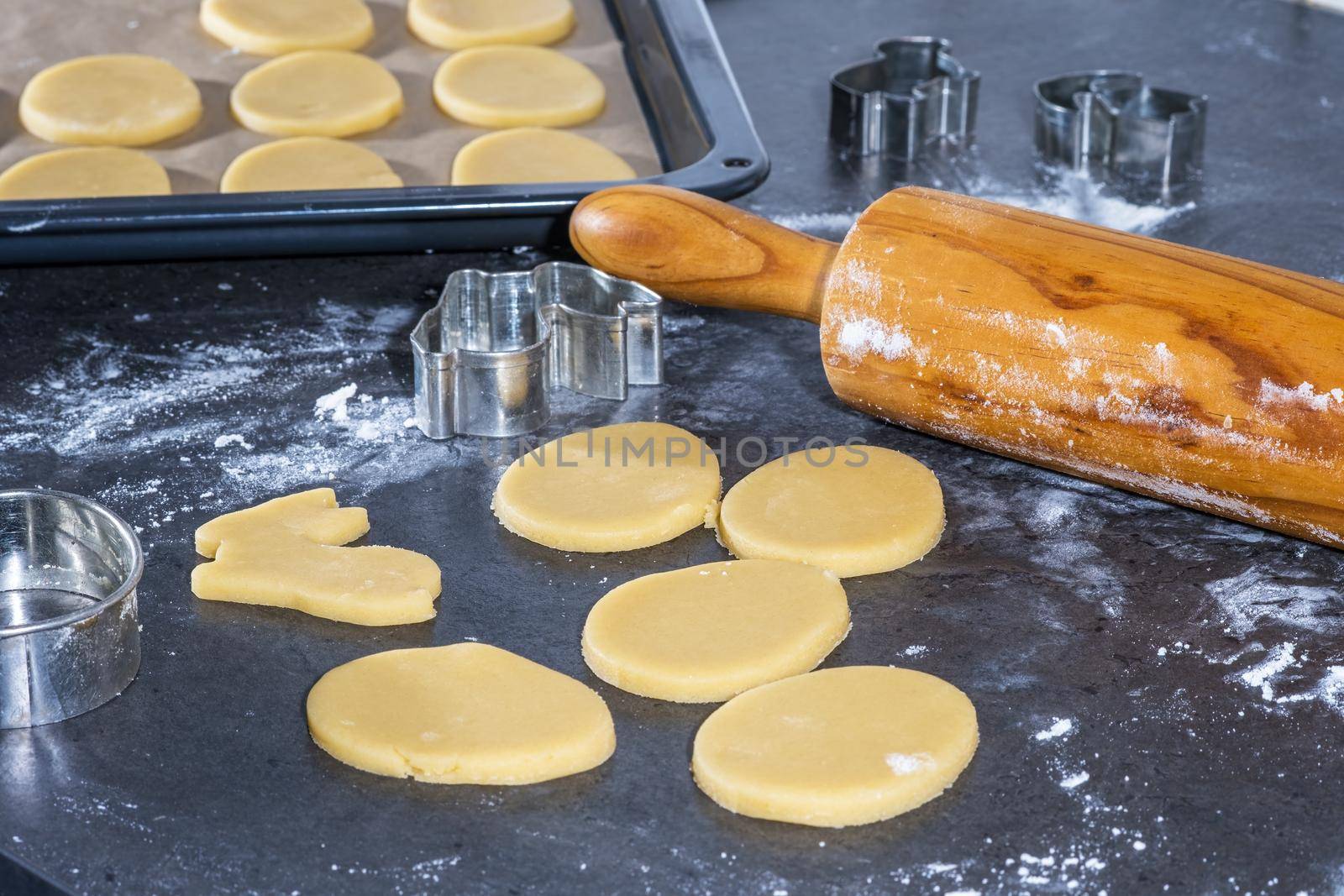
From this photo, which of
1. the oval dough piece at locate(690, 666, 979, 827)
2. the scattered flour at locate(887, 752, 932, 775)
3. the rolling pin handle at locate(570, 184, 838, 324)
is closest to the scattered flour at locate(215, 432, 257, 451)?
the rolling pin handle at locate(570, 184, 838, 324)

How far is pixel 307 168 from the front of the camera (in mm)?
1824

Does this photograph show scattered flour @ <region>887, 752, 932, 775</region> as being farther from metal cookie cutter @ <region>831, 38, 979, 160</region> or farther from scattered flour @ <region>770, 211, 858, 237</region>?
metal cookie cutter @ <region>831, 38, 979, 160</region>

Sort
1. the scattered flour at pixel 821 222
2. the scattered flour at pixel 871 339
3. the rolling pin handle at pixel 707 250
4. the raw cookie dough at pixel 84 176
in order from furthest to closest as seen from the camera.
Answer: the scattered flour at pixel 821 222, the raw cookie dough at pixel 84 176, the rolling pin handle at pixel 707 250, the scattered flour at pixel 871 339

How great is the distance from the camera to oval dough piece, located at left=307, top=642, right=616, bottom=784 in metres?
0.98

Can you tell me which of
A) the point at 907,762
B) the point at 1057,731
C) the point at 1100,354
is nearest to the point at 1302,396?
the point at 1100,354

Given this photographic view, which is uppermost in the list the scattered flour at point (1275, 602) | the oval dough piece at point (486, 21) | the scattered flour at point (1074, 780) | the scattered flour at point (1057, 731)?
the oval dough piece at point (486, 21)

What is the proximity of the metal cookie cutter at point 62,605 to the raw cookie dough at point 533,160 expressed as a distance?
2.55 feet

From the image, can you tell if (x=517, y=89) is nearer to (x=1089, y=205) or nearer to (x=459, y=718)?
(x=1089, y=205)

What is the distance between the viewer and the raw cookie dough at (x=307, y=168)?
179 cm

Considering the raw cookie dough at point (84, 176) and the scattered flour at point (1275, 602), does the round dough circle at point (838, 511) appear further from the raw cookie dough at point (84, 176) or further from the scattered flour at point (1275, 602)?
the raw cookie dough at point (84, 176)

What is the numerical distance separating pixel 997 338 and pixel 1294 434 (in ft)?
0.81

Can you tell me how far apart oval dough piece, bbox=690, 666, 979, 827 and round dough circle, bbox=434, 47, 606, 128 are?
45.3 inches

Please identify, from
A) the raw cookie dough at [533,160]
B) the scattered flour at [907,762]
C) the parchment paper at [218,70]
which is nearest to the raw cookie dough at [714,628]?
the scattered flour at [907,762]

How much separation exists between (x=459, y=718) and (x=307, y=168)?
3.32 feet
